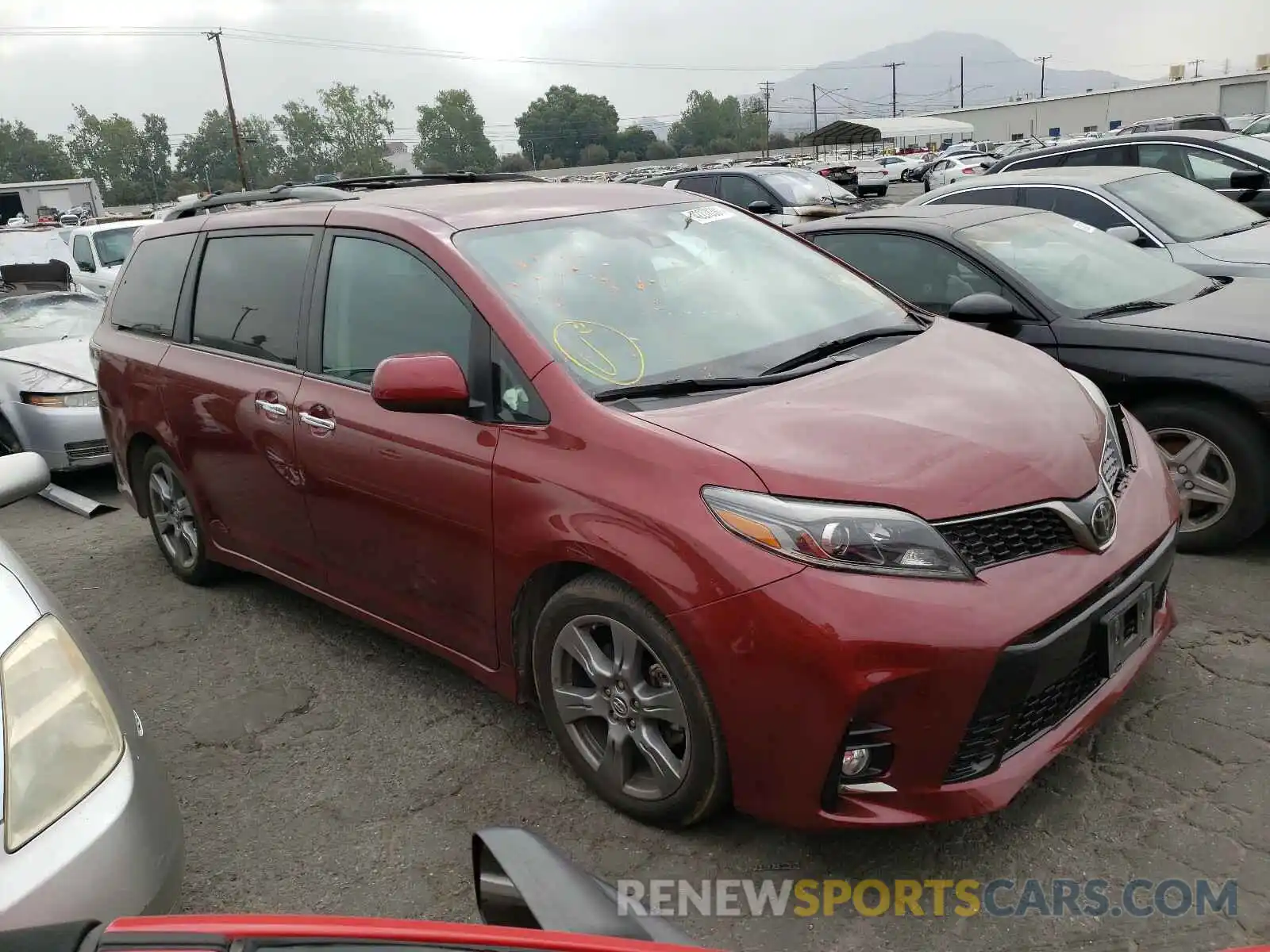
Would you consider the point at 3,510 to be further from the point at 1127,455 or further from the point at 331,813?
the point at 1127,455

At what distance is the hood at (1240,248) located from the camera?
595 cm

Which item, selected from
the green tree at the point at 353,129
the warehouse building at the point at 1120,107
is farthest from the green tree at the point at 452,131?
the warehouse building at the point at 1120,107

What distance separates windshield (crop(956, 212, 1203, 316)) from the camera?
4758 millimetres

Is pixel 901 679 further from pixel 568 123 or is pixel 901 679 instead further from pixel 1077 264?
pixel 568 123

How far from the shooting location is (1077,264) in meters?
4.98

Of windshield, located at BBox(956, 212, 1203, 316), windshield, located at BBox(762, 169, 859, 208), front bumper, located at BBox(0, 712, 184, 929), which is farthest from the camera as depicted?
windshield, located at BBox(762, 169, 859, 208)

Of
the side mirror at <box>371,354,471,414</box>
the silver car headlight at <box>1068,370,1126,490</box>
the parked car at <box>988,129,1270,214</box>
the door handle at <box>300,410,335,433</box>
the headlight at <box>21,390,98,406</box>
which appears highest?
the parked car at <box>988,129,1270,214</box>

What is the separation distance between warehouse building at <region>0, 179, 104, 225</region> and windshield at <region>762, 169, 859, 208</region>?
43975 mm

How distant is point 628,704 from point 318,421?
1.58 m

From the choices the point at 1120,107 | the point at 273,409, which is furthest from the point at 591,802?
the point at 1120,107

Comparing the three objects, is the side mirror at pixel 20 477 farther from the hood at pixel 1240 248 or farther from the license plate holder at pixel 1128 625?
the hood at pixel 1240 248

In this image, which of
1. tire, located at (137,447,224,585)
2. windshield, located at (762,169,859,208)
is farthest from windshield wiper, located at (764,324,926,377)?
windshield, located at (762,169,859,208)

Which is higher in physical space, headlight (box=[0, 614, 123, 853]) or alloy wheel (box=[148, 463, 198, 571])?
headlight (box=[0, 614, 123, 853])

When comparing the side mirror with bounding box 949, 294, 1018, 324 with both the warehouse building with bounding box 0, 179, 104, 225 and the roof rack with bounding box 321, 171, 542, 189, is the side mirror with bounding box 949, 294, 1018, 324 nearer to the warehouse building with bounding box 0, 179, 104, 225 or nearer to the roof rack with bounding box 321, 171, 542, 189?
the roof rack with bounding box 321, 171, 542, 189
